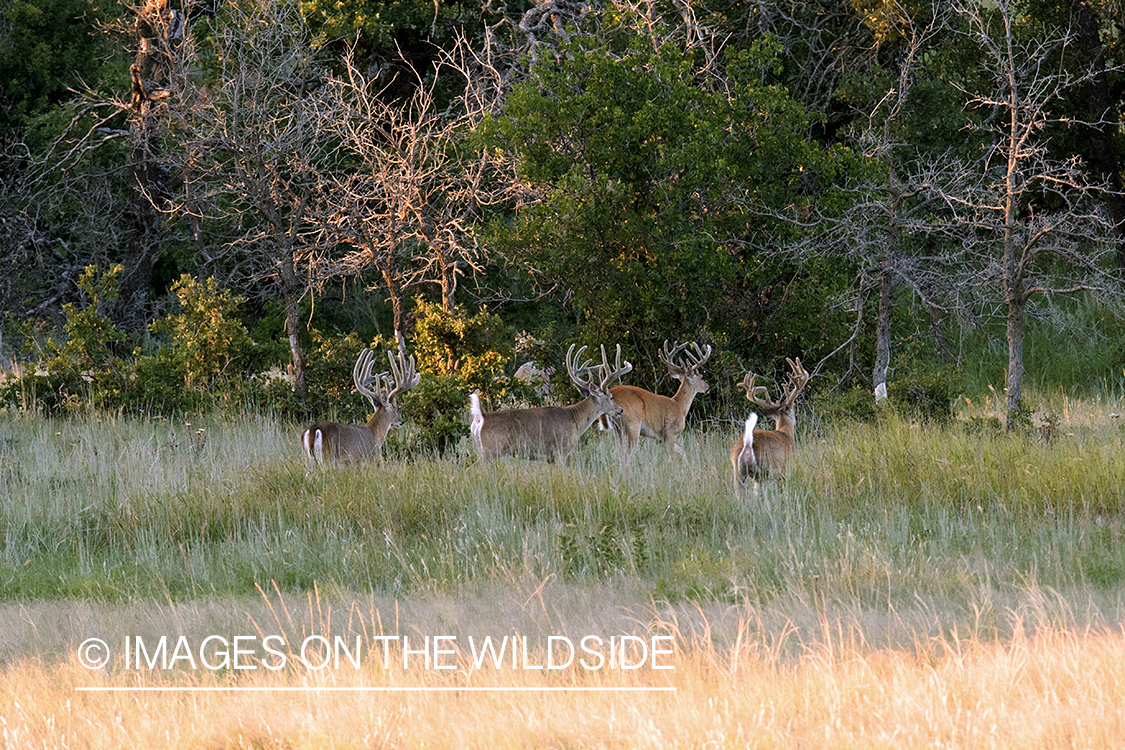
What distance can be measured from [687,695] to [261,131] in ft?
34.7

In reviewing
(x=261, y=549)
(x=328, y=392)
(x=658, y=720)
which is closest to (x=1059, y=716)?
(x=658, y=720)

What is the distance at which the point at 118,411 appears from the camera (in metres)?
13.6

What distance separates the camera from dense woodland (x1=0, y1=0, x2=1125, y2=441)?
40.1 ft

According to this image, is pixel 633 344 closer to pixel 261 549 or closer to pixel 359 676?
pixel 261 549

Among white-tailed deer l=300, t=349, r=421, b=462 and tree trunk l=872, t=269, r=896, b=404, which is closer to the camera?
white-tailed deer l=300, t=349, r=421, b=462

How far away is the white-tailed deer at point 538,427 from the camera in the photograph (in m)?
9.81

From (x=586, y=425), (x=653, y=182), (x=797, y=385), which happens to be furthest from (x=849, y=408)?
(x=653, y=182)

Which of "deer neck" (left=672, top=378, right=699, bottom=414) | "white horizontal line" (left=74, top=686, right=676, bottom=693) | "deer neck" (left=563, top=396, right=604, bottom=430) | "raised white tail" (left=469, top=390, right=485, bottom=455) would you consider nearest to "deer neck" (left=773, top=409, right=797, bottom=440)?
"deer neck" (left=563, top=396, right=604, bottom=430)

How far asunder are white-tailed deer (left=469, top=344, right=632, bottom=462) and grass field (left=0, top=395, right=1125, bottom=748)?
10.1 inches

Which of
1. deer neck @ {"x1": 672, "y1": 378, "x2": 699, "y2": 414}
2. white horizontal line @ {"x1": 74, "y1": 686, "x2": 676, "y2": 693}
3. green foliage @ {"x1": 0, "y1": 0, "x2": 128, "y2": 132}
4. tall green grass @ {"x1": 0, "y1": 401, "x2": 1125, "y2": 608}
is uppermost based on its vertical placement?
green foliage @ {"x1": 0, "y1": 0, "x2": 128, "y2": 132}

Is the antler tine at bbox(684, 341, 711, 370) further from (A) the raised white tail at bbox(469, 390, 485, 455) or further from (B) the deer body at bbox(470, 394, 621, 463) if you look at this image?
(A) the raised white tail at bbox(469, 390, 485, 455)

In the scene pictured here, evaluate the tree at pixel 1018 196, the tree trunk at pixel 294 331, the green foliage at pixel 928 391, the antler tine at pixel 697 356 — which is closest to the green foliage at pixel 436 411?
the antler tine at pixel 697 356

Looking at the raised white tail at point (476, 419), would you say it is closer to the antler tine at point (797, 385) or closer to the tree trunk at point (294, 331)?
the antler tine at point (797, 385)

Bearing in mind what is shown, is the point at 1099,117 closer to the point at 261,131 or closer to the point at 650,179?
the point at 650,179
